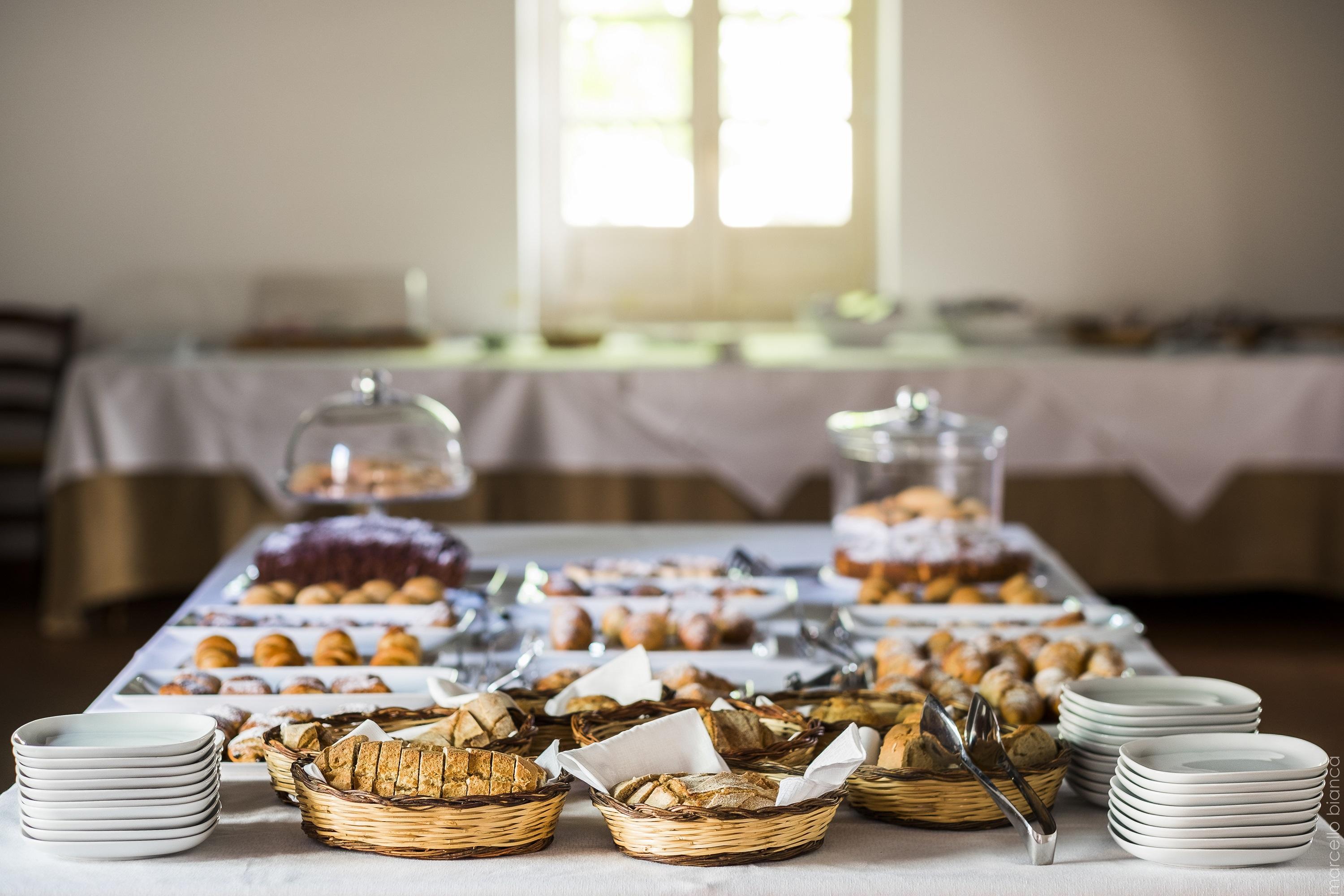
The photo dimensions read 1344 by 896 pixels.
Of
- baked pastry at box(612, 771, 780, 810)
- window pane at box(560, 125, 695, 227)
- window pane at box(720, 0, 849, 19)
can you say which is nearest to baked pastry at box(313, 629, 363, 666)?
baked pastry at box(612, 771, 780, 810)

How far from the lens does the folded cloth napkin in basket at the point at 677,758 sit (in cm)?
99

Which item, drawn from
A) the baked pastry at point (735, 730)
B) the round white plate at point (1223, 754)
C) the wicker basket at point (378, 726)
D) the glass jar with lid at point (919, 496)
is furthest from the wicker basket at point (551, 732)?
the glass jar with lid at point (919, 496)

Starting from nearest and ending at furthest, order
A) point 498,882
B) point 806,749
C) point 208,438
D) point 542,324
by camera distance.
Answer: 1. point 498,882
2. point 806,749
3. point 208,438
4. point 542,324

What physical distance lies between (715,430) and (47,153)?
2.42m

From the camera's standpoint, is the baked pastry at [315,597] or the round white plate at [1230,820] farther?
the baked pastry at [315,597]

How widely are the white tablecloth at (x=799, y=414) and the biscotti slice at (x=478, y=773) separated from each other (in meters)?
2.75

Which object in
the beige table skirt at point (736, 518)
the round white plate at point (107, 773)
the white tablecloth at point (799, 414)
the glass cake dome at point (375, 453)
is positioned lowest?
the beige table skirt at point (736, 518)

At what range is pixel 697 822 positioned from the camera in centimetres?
96

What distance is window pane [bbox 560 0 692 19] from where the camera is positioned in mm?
4559

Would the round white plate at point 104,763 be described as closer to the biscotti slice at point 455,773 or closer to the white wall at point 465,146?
the biscotti slice at point 455,773

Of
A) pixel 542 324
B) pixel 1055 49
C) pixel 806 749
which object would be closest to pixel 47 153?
pixel 542 324

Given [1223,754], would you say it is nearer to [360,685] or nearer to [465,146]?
[360,685]

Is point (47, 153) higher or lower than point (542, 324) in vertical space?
higher

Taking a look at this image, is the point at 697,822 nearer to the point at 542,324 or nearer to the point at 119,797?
the point at 119,797
